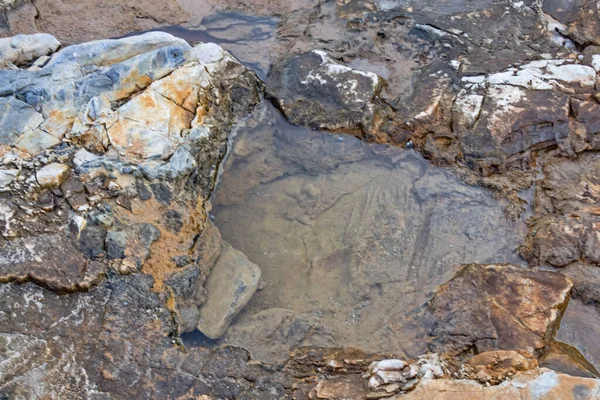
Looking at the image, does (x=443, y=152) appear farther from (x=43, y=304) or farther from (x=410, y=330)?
(x=43, y=304)

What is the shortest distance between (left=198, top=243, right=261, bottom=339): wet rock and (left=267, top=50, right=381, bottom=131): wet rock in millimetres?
1336

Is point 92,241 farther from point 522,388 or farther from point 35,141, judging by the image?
point 522,388

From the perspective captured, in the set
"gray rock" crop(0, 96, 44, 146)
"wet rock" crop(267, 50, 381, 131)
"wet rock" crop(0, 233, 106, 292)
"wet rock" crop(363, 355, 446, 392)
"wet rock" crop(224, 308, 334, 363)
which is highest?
"wet rock" crop(267, 50, 381, 131)

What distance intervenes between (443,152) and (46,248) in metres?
2.93

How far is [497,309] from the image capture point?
10.9 ft

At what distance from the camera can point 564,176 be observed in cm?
409

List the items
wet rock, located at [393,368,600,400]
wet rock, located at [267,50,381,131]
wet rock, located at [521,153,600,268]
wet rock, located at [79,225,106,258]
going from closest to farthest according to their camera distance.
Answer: wet rock, located at [393,368,600,400] → wet rock, located at [79,225,106,258] → wet rock, located at [521,153,600,268] → wet rock, located at [267,50,381,131]

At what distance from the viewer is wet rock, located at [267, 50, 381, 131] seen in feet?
14.4

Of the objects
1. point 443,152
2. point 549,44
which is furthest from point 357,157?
point 549,44

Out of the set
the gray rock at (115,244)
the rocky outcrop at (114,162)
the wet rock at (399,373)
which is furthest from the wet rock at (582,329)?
the gray rock at (115,244)

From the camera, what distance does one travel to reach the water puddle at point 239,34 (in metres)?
4.94

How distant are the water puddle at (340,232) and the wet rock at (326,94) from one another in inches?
4.6

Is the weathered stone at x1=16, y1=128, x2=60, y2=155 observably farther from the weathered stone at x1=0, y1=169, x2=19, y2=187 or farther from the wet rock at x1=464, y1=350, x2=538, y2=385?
the wet rock at x1=464, y1=350, x2=538, y2=385

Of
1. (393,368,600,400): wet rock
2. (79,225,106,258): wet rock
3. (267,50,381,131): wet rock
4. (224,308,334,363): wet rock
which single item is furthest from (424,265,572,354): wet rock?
(79,225,106,258): wet rock
